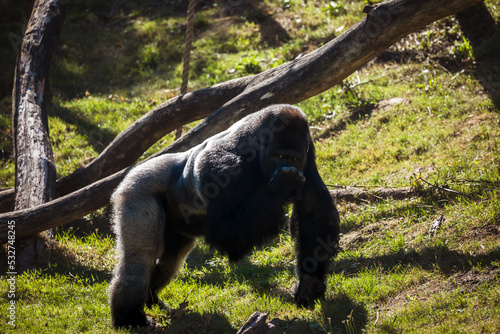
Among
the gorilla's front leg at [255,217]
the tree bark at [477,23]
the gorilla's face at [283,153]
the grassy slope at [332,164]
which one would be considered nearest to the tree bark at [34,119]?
the grassy slope at [332,164]

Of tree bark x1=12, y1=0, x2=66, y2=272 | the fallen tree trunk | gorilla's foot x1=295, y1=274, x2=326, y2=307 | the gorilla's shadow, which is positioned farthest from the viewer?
tree bark x1=12, y1=0, x2=66, y2=272

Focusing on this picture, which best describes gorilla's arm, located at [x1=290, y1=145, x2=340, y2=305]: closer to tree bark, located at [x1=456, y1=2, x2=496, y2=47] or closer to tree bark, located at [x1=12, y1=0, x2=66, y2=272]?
tree bark, located at [x1=12, y1=0, x2=66, y2=272]

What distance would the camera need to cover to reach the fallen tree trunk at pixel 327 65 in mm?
5789

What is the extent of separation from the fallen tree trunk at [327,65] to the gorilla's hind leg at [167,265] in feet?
3.95

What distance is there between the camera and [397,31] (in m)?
5.85

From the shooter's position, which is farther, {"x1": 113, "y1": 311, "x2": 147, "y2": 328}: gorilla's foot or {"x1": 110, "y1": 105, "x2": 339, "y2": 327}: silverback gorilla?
{"x1": 113, "y1": 311, "x2": 147, "y2": 328}: gorilla's foot

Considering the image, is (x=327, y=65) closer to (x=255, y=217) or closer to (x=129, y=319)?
(x=255, y=217)

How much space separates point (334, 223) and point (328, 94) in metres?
5.06

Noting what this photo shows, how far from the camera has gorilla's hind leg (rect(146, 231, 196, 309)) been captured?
5184 mm

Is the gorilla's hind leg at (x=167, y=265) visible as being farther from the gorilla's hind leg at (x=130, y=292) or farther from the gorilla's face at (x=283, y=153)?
the gorilla's face at (x=283, y=153)

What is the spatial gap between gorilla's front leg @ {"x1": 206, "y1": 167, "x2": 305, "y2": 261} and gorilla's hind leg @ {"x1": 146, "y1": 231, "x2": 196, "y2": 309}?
0.97 metres

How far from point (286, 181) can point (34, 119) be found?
16.7ft

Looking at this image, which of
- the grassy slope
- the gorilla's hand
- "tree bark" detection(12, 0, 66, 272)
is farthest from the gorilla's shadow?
the gorilla's hand

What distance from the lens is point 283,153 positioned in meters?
4.38
